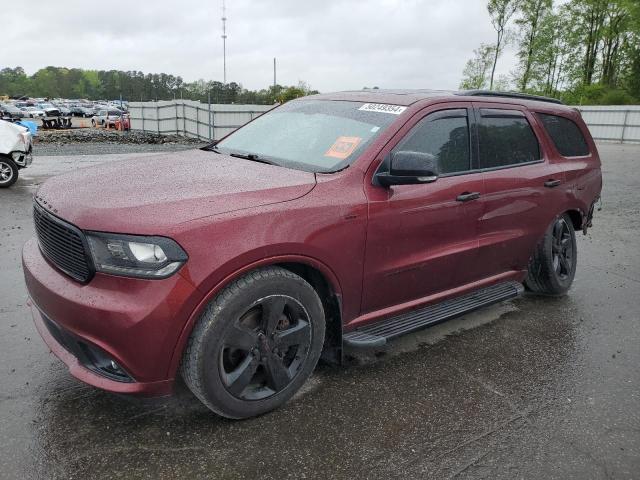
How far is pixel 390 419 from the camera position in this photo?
297cm

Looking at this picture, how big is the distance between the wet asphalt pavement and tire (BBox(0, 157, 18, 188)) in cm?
693

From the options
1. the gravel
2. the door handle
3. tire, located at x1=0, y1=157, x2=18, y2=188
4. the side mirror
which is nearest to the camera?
the side mirror

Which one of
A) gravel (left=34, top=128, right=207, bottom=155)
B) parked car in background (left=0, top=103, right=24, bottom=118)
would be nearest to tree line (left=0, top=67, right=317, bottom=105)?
parked car in background (left=0, top=103, right=24, bottom=118)

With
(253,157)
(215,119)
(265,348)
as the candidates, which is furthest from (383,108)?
(215,119)

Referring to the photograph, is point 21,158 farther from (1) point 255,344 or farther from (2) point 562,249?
(2) point 562,249

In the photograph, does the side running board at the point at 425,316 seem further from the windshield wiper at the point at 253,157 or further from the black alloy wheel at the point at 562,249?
A: the windshield wiper at the point at 253,157

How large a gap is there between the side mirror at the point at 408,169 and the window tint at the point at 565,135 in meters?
2.05

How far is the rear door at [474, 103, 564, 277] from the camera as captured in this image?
155 inches

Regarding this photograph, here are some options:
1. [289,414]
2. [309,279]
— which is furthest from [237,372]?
[309,279]

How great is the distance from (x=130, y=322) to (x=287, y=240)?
85cm

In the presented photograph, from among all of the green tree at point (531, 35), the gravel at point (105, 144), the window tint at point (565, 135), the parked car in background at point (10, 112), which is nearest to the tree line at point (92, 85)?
the parked car in background at point (10, 112)

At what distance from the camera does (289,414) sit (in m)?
2.98

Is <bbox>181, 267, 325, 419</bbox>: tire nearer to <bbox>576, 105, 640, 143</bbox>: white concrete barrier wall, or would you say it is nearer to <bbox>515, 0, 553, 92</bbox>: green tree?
<bbox>576, 105, 640, 143</bbox>: white concrete barrier wall

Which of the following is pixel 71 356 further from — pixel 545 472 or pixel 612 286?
pixel 612 286
